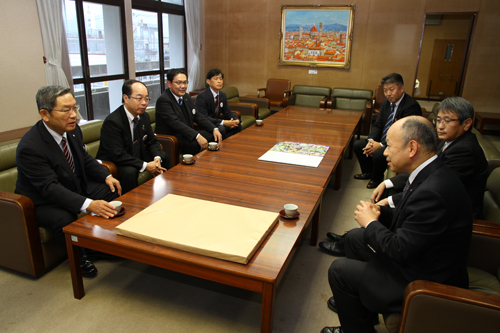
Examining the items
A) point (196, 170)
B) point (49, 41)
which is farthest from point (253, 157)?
point (49, 41)

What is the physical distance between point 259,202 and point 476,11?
6.40 m

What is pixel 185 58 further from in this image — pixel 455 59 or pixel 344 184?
pixel 455 59

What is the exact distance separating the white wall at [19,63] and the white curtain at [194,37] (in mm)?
3424

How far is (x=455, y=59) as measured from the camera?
10117 mm

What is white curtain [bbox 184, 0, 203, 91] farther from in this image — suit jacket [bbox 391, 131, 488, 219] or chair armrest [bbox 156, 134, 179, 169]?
suit jacket [bbox 391, 131, 488, 219]

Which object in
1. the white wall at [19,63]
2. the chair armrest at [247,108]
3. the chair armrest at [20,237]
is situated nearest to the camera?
the chair armrest at [20,237]

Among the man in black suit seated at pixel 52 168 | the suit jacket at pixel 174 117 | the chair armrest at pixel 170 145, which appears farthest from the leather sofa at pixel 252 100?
the man in black suit seated at pixel 52 168

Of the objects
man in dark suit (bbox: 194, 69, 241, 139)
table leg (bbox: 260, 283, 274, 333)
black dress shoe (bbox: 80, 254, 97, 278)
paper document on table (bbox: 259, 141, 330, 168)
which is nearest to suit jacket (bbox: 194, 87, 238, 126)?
man in dark suit (bbox: 194, 69, 241, 139)

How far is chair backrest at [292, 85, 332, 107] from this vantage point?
6867 mm

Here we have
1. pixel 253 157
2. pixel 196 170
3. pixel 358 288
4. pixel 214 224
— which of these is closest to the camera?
pixel 358 288

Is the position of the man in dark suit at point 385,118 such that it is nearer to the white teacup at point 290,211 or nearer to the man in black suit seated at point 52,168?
the white teacup at point 290,211

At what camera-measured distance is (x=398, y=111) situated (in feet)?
12.3

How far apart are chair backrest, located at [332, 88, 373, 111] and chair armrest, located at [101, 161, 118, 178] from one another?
487cm

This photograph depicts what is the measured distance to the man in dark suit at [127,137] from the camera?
2.90 m
